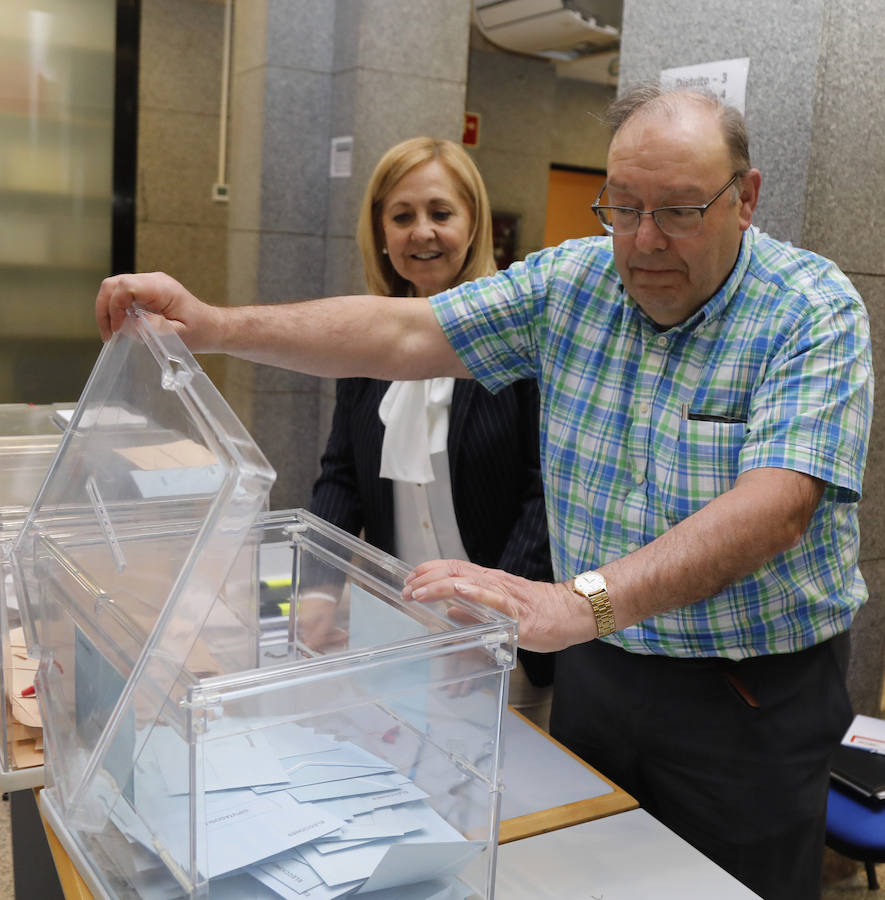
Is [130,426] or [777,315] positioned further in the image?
[777,315]

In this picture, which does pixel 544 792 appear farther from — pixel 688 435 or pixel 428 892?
pixel 688 435

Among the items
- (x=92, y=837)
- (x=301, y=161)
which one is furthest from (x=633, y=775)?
(x=301, y=161)

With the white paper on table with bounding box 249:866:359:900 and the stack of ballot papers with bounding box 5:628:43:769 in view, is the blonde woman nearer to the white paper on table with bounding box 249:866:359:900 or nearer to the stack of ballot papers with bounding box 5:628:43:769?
the stack of ballot papers with bounding box 5:628:43:769

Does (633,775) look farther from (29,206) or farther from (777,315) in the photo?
(29,206)

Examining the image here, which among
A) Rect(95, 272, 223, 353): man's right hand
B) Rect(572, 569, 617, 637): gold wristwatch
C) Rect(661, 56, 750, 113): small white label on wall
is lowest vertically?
Rect(572, 569, 617, 637): gold wristwatch

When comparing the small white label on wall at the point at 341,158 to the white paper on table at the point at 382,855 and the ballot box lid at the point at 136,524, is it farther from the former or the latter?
the white paper on table at the point at 382,855

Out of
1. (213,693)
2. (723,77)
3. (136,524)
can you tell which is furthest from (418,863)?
(723,77)

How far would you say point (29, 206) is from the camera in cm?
470

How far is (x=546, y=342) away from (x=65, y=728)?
40.6 inches

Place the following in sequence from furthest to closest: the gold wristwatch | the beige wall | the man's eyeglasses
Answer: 1. the beige wall
2. the man's eyeglasses
3. the gold wristwatch

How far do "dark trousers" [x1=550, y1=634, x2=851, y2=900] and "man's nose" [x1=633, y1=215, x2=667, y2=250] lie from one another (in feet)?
2.19

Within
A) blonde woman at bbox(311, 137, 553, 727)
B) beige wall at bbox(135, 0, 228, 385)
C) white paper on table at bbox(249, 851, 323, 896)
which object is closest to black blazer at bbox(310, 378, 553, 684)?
blonde woman at bbox(311, 137, 553, 727)

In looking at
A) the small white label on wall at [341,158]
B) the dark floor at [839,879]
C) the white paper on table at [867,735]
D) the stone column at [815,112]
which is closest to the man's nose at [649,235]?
the stone column at [815,112]

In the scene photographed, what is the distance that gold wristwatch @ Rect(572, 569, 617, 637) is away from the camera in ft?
4.04
